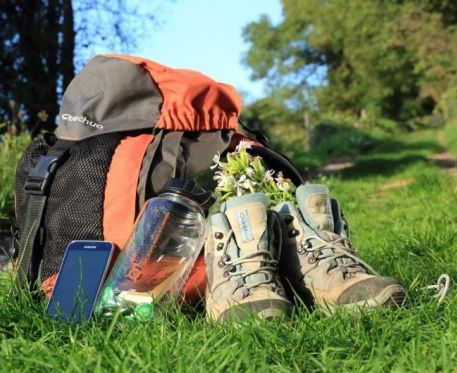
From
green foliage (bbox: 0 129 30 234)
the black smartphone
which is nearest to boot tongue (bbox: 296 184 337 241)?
the black smartphone

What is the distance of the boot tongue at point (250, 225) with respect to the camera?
2.42m

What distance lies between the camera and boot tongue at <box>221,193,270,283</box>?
242cm

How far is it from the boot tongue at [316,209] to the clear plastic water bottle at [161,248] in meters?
0.36

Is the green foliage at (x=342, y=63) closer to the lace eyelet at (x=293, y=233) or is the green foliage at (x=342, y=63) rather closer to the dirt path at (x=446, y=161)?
the dirt path at (x=446, y=161)

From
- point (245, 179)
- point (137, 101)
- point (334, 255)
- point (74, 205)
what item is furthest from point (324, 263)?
point (137, 101)

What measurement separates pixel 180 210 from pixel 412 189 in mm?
5896

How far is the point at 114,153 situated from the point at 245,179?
557mm

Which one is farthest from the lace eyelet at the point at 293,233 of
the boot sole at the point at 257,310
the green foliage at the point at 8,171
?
the green foliage at the point at 8,171

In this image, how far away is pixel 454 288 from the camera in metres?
2.60

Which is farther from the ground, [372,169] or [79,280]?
[79,280]

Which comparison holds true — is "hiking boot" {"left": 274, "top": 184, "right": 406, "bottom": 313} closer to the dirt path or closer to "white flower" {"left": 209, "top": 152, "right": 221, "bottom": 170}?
"white flower" {"left": 209, "top": 152, "right": 221, "bottom": 170}

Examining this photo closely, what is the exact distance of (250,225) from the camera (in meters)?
2.46

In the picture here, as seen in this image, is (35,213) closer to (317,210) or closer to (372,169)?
(317,210)

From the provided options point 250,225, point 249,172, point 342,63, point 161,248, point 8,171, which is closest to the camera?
point 250,225
